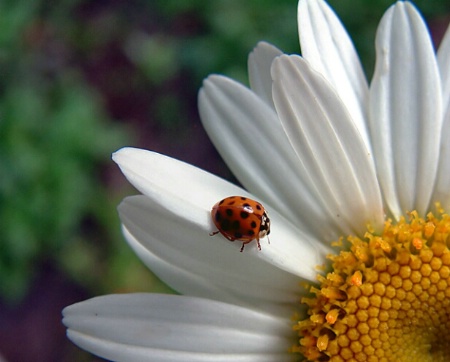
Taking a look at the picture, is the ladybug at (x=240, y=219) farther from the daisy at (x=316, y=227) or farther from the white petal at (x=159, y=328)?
the white petal at (x=159, y=328)

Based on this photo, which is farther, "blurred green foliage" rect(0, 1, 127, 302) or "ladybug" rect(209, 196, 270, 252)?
"blurred green foliage" rect(0, 1, 127, 302)

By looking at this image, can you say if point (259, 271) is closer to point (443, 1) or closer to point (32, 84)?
point (443, 1)

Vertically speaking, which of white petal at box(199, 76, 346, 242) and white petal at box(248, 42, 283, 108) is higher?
white petal at box(248, 42, 283, 108)

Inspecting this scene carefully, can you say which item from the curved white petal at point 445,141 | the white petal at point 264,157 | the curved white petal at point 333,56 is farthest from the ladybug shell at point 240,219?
the curved white petal at point 445,141

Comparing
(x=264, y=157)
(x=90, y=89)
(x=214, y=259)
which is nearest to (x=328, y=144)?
(x=264, y=157)

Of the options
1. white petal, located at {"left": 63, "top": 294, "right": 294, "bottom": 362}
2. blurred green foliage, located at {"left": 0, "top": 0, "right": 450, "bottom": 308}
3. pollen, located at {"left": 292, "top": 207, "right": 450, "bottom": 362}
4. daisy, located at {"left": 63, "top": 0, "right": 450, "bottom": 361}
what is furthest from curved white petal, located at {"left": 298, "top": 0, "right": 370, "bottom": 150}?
blurred green foliage, located at {"left": 0, "top": 0, "right": 450, "bottom": 308}

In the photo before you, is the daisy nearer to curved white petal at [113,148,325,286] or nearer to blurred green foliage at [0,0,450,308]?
curved white petal at [113,148,325,286]
